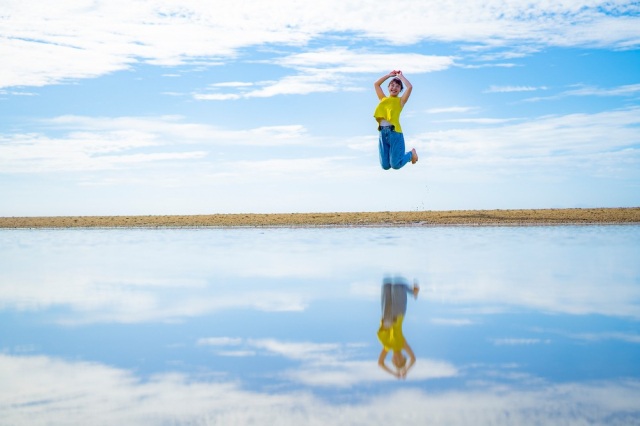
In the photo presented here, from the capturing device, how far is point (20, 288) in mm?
12031

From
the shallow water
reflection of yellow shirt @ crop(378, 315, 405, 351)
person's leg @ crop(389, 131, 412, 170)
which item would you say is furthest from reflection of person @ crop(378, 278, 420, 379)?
person's leg @ crop(389, 131, 412, 170)

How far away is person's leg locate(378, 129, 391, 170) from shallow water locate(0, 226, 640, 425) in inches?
79.0

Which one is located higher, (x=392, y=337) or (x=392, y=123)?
(x=392, y=123)

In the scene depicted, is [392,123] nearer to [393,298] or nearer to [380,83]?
[380,83]

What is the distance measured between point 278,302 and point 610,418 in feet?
18.7

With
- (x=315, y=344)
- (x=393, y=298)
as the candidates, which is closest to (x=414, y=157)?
(x=393, y=298)

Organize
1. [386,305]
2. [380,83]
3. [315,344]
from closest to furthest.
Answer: [315,344]
[386,305]
[380,83]

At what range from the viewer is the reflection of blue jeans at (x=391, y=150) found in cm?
1247

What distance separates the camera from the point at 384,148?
12.7 m

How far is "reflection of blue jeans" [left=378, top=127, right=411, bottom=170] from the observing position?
40.9 ft

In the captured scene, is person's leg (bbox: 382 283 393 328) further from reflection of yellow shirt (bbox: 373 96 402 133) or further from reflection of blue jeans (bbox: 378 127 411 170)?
reflection of yellow shirt (bbox: 373 96 402 133)

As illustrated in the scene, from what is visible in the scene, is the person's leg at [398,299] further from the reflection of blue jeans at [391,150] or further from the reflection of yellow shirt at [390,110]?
the reflection of yellow shirt at [390,110]

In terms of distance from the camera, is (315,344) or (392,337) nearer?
(315,344)

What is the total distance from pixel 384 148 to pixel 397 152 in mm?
244
